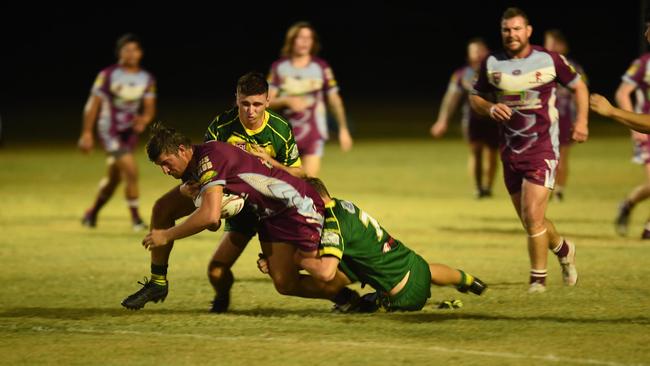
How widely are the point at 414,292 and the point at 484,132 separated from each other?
9.31 m

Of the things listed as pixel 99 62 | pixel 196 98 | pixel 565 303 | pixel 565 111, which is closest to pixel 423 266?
pixel 565 303

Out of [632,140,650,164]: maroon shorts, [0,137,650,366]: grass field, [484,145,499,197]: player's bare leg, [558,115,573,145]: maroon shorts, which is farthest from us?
[484,145,499,197]: player's bare leg

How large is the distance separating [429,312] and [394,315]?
29 centimetres

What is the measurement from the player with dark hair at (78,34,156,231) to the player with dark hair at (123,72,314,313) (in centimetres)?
529

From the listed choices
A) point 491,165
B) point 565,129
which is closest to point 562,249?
point 565,129

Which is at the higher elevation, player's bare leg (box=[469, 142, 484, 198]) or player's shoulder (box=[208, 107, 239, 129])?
player's shoulder (box=[208, 107, 239, 129])

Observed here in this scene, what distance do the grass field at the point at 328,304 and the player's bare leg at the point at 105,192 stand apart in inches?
7.3

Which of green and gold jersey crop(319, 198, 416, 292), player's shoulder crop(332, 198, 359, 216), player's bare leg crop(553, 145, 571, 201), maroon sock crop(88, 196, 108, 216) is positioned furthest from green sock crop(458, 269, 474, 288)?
player's bare leg crop(553, 145, 571, 201)

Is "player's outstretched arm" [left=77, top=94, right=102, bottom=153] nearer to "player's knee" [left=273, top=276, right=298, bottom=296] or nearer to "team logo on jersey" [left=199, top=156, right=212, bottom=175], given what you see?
"player's knee" [left=273, top=276, right=298, bottom=296]

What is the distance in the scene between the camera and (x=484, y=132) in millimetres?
17516

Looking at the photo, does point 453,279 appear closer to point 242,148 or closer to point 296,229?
point 296,229

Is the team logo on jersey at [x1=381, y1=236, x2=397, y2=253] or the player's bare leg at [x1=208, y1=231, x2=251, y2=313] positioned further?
the player's bare leg at [x1=208, y1=231, x2=251, y2=313]

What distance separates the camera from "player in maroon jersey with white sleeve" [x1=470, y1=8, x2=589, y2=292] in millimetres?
9406

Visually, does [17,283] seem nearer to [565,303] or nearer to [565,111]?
[565,303]
